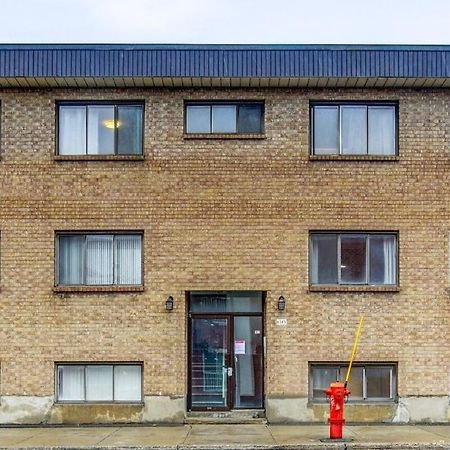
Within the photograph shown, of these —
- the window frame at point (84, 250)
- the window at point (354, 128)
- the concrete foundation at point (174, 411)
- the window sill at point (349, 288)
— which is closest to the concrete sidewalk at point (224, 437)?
the concrete foundation at point (174, 411)

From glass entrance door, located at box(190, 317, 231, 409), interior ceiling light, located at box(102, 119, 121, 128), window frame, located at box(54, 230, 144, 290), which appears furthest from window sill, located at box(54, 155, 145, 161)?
glass entrance door, located at box(190, 317, 231, 409)

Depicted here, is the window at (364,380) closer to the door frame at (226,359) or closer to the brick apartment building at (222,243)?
the brick apartment building at (222,243)

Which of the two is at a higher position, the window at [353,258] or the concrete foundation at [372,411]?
the window at [353,258]

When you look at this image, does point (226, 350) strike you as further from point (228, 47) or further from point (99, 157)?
point (228, 47)

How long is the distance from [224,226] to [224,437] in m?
4.47

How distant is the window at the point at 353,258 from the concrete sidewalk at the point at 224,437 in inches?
121

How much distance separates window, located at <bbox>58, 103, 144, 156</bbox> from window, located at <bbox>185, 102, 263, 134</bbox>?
1106mm

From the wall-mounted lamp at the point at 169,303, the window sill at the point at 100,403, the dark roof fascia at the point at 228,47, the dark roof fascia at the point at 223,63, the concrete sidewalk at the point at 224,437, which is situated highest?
the dark roof fascia at the point at 228,47

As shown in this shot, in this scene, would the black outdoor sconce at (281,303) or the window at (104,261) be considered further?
the window at (104,261)

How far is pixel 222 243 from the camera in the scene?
18.1m

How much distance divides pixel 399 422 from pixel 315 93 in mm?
7074

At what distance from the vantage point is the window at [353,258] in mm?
18250

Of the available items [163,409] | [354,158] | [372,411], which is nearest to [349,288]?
[372,411]

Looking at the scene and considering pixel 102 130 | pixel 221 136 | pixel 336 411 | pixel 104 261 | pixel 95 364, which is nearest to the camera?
pixel 336 411
